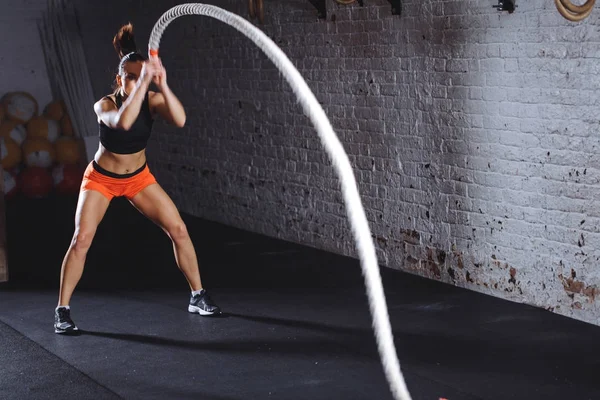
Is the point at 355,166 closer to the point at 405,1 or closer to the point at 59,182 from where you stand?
the point at 405,1

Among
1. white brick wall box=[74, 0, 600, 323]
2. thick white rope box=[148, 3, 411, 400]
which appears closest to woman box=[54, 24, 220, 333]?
thick white rope box=[148, 3, 411, 400]

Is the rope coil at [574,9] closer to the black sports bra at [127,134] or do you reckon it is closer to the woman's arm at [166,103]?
the woman's arm at [166,103]

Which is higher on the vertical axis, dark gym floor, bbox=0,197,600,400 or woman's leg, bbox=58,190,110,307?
woman's leg, bbox=58,190,110,307

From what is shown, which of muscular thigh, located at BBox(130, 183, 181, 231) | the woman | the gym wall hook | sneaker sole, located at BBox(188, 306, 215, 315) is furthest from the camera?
sneaker sole, located at BBox(188, 306, 215, 315)

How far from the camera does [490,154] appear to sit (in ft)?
18.0

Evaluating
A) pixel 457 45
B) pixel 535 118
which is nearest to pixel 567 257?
pixel 535 118

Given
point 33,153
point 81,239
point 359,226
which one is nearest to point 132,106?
point 81,239

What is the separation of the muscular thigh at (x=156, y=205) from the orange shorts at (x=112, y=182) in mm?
38

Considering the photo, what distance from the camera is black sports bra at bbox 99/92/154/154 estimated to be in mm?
4785

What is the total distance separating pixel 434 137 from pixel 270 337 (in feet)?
6.03

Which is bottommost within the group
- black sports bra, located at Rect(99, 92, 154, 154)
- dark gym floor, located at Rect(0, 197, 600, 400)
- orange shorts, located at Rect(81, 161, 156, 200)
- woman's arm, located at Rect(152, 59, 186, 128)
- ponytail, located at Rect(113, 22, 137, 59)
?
dark gym floor, located at Rect(0, 197, 600, 400)

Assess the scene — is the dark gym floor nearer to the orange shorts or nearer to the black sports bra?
the orange shorts

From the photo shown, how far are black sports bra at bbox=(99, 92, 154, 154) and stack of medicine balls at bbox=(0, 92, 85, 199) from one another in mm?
5207

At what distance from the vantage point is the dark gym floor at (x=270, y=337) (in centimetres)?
402
